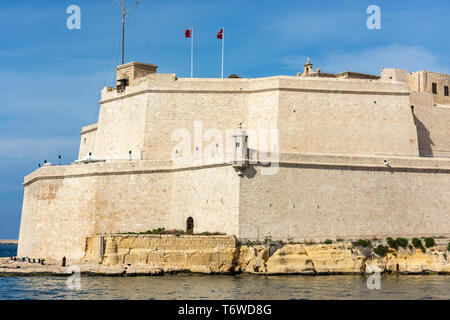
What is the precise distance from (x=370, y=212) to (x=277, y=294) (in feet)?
32.7

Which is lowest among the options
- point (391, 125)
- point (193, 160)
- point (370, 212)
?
point (370, 212)

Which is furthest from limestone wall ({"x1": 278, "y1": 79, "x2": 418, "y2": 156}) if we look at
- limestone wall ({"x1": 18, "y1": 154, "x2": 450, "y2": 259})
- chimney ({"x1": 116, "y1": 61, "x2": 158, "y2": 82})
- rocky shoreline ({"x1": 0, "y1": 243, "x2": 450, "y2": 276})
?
chimney ({"x1": 116, "y1": 61, "x2": 158, "y2": 82})

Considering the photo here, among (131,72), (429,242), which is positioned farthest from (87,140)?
(429,242)

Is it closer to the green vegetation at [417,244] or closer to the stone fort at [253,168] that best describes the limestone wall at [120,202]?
the stone fort at [253,168]

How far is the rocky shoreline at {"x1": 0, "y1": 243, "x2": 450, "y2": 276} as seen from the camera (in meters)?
29.0

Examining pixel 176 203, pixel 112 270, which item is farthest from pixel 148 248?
pixel 176 203

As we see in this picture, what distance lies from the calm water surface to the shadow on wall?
34.9ft

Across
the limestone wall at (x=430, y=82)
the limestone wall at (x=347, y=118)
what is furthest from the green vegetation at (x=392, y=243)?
the limestone wall at (x=430, y=82)

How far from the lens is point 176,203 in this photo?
3331 cm

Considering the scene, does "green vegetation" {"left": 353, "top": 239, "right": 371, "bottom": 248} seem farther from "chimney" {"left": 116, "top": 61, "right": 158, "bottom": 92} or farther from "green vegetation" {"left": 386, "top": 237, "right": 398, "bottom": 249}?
"chimney" {"left": 116, "top": 61, "right": 158, "bottom": 92}

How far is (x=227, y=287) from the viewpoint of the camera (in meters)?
25.1

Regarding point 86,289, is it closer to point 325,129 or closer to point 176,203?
point 176,203

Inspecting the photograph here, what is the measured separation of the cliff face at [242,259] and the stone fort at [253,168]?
1.03 m

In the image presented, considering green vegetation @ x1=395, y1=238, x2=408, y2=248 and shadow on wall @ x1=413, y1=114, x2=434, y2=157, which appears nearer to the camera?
green vegetation @ x1=395, y1=238, x2=408, y2=248
